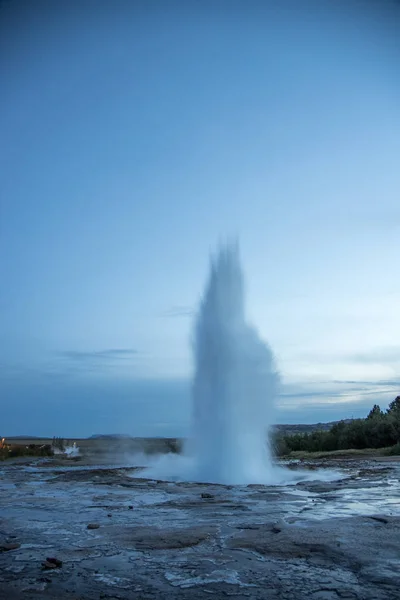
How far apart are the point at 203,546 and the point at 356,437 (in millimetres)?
30073

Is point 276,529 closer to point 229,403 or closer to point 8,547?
point 8,547

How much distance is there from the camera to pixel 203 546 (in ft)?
22.3

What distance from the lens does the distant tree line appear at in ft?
104

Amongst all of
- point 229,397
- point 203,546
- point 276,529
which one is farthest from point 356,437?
point 203,546

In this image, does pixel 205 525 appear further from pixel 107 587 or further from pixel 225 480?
pixel 225 480

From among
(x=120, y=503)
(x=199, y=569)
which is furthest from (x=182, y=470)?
(x=199, y=569)

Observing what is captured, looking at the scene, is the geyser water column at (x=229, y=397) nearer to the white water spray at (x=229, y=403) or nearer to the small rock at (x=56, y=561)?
the white water spray at (x=229, y=403)

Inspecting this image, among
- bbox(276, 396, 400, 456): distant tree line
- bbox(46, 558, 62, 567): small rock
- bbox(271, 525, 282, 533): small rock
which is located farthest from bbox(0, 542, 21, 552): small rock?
bbox(276, 396, 400, 456): distant tree line

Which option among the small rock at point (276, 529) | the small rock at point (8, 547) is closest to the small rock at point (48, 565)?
the small rock at point (8, 547)

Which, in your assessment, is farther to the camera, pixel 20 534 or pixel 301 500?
pixel 301 500

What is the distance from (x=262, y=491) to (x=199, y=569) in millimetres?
7724

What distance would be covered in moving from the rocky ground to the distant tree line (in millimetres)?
20106

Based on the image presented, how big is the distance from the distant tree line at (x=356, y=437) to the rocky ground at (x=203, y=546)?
792 inches

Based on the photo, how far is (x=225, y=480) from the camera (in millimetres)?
15992
